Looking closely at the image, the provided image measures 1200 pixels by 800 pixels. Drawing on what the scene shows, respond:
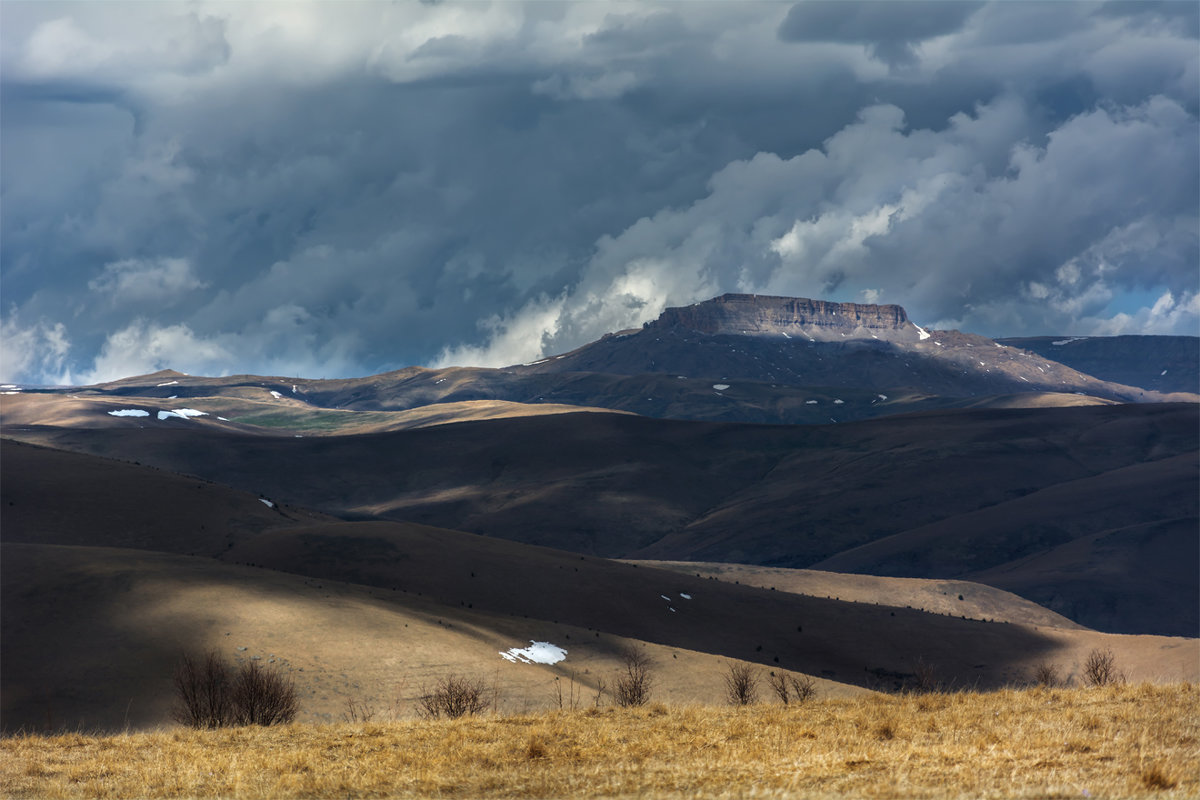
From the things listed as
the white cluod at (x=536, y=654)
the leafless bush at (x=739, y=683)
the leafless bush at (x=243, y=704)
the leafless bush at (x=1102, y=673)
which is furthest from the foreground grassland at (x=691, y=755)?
the white cluod at (x=536, y=654)

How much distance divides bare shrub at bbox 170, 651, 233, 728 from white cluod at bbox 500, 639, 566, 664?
58.1 ft

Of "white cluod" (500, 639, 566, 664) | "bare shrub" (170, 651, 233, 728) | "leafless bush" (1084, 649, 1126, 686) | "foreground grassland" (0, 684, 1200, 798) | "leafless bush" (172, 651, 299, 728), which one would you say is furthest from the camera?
"white cluod" (500, 639, 566, 664)

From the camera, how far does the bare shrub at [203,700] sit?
32.6 m

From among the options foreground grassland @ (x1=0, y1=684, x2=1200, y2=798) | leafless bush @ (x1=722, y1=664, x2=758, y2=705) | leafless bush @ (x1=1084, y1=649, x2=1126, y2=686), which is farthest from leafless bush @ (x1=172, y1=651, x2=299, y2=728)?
leafless bush @ (x1=1084, y1=649, x2=1126, y2=686)

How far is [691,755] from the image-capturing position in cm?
1880

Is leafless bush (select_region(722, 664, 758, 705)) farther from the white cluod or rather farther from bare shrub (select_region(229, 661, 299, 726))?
bare shrub (select_region(229, 661, 299, 726))

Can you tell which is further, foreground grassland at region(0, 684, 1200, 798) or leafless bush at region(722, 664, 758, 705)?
leafless bush at region(722, 664, 758, 705)

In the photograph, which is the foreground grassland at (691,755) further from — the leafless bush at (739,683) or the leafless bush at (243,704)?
the leafless bush at (739,683)

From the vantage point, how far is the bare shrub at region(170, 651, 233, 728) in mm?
32606

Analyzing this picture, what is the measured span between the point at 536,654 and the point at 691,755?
46.9 m

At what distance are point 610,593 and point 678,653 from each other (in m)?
23.5

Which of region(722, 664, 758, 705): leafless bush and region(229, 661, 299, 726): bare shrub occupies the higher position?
region(229, 661, 299, 726): bare shrub

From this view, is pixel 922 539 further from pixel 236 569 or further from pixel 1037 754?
pixel 1037 754

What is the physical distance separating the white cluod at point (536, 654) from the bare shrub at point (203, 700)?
17717 millimetres
